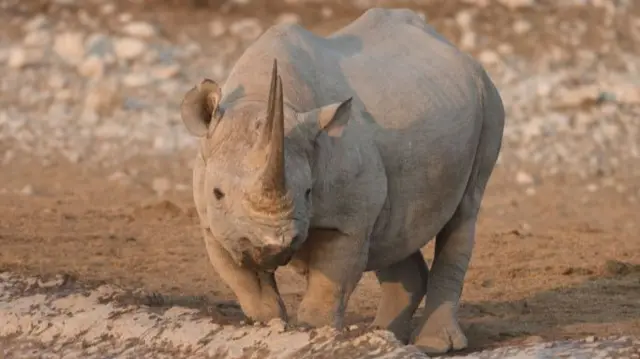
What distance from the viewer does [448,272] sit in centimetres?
906

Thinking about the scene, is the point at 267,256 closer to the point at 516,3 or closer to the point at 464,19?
the point at 464,19

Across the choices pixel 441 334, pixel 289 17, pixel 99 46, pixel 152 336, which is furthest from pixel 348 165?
pixel 289 17

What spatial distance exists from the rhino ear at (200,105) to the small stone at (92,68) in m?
8.49

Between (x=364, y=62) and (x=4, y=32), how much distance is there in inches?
351

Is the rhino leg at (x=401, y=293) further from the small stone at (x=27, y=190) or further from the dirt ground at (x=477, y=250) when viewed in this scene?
the small stone at (x=27, y=190)

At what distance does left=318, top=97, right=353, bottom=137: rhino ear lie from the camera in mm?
7203

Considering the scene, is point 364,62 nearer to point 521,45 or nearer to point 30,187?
point 30,187

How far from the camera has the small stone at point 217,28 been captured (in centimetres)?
1664

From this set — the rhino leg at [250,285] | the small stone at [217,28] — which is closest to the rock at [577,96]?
the small stone at [217,28]

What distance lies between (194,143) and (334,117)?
24.8ft

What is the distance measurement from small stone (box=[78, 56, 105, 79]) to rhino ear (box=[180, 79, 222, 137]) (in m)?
8.49

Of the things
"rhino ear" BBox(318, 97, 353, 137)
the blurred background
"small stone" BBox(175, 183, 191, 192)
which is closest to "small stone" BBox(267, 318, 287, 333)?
"rhino ear" BBox(318, 97, 353, 137)

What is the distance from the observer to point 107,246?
38.4 ft

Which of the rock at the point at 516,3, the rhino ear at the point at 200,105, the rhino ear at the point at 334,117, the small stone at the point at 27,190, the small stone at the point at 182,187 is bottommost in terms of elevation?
the rock at the point at 516,3
